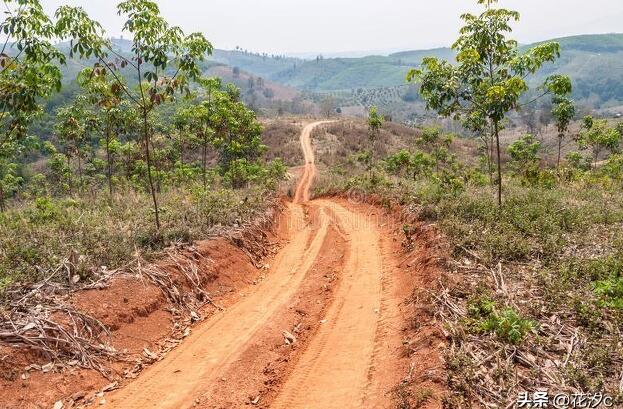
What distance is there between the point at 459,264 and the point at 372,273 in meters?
2.43

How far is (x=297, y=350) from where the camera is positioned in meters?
7.19

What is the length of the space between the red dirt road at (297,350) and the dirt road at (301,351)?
0.01m

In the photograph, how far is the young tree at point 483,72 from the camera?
11172 millimetres

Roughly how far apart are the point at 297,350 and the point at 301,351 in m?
0.07

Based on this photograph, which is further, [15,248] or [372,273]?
[372,273]

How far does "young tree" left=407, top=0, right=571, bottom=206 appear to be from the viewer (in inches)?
440

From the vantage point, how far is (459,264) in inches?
350

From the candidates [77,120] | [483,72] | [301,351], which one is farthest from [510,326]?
[77,120]

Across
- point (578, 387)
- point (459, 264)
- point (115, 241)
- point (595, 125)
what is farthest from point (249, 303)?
point (595, 125)

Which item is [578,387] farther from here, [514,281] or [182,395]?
[182,395]

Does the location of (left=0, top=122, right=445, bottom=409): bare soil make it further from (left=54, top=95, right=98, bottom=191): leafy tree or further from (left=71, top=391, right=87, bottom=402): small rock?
(left=54, top=95, right=98, bottom=191): leafy tree

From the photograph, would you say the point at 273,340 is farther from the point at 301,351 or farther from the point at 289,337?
the point at 301,351

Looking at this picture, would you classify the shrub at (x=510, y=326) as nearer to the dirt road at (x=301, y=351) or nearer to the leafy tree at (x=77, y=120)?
the dirt road at (x=301, y=351)

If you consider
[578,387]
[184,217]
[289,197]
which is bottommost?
[289,197]
